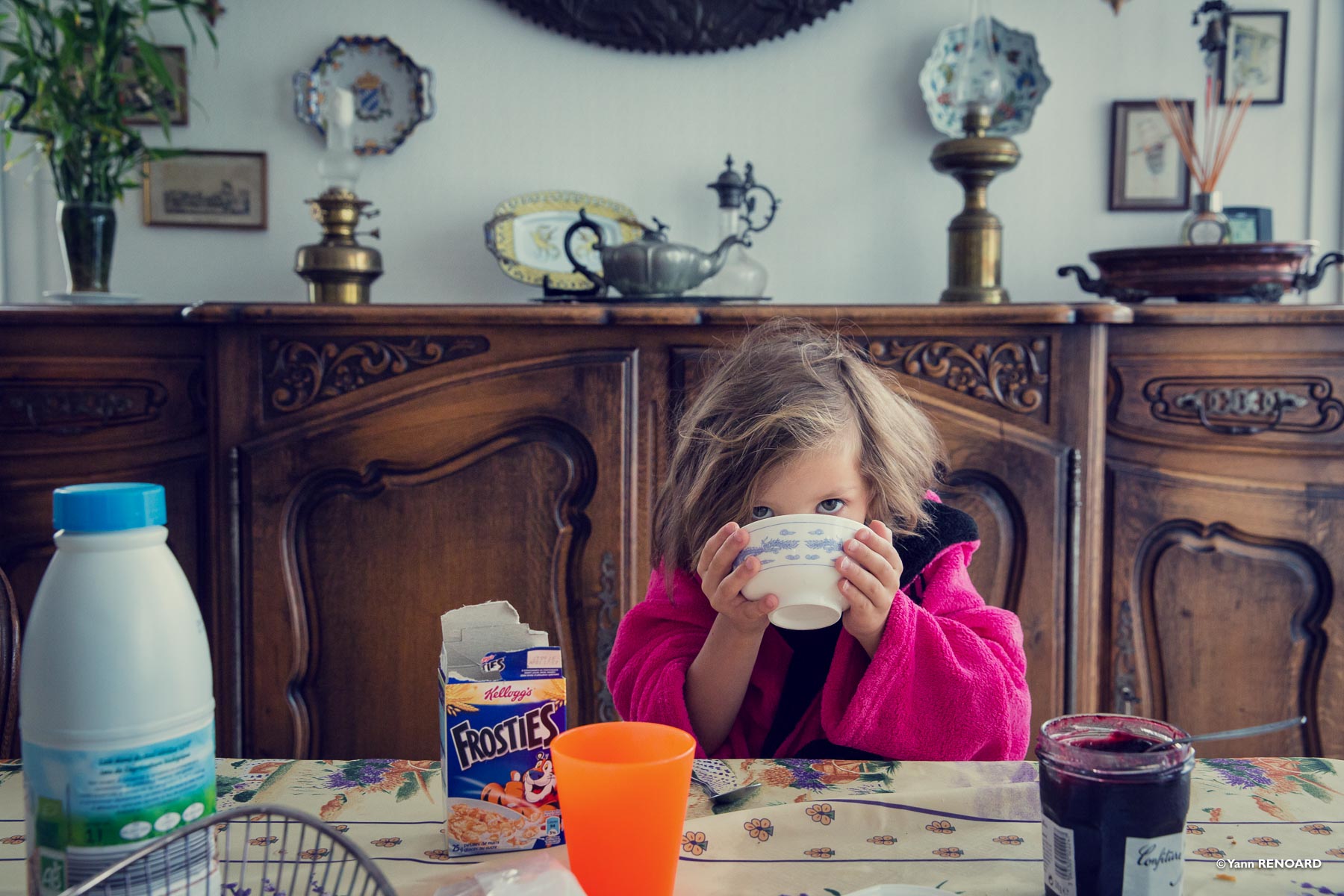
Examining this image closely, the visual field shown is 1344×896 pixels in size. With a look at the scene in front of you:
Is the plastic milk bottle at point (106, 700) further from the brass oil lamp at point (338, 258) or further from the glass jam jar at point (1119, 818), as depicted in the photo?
the brass oil lamp at point (338, 258)

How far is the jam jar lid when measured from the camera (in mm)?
506

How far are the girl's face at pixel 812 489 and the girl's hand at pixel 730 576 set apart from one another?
10 cm

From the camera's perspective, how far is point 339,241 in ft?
5.94

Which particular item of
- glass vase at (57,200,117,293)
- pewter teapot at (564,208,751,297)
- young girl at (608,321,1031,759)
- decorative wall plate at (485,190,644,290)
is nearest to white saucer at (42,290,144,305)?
glass vase at (57,200,117,293)

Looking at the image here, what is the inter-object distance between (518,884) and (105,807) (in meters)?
0.20

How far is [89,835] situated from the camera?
1.48ft

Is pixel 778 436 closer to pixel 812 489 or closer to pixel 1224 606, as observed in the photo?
pixel 812 489

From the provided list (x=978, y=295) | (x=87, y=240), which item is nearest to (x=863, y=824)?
(x=978, y=295)

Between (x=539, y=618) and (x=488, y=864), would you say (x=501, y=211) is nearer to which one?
(x=539, y=618)

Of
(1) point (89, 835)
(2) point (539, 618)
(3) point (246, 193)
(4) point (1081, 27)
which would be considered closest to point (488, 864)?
(1) point (89, 835)

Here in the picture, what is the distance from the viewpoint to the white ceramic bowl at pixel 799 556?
0.72 m

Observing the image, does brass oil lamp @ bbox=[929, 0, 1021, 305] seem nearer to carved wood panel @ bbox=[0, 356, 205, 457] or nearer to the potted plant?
carved wood panel @ bbox=[0, 356, 205, 457]

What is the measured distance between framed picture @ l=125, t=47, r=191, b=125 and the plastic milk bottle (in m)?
1.83

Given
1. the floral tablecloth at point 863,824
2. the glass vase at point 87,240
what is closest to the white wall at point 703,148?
the glass vase at point 87,240
